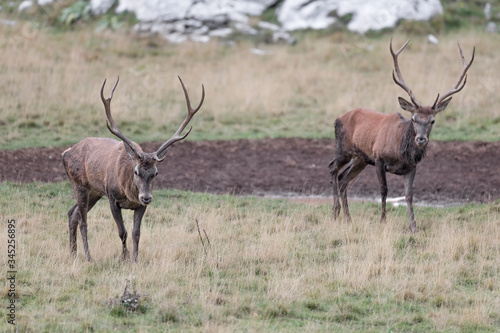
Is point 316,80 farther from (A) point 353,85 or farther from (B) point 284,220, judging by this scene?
(B) point 284,220

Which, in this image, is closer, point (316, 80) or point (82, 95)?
point (82, 95)

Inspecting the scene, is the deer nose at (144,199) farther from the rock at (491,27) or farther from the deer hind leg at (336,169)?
the rock at (491,27)

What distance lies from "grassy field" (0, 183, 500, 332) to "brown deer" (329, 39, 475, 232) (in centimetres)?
62

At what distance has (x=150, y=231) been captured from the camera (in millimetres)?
10133

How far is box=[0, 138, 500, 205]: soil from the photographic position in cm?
1348

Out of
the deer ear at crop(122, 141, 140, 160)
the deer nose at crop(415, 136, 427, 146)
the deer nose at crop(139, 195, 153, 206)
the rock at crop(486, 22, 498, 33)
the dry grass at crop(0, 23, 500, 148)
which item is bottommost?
the dry grass at crop(0, 23, 500, 148)

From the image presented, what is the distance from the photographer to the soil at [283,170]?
13477mm

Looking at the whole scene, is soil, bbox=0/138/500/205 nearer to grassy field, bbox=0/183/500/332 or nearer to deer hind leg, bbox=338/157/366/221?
deer hind leg, bbox=338/157/366/221

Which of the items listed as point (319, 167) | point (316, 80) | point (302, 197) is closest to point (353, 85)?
point (316, 80)

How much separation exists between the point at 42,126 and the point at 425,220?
9.90 m

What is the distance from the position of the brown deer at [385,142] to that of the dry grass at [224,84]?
584cm

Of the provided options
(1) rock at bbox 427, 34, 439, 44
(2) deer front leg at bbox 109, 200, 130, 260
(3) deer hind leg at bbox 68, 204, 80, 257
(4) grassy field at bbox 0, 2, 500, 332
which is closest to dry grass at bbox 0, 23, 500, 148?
(4) grassy field at bbox 0, 2, 500, 332

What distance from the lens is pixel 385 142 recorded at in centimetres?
1116

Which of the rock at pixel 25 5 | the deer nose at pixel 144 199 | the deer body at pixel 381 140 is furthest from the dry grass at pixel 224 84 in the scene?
the deer nose at pixel 144 199
